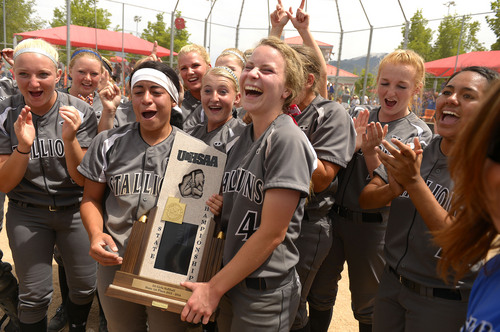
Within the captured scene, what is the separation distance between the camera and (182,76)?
3.99m

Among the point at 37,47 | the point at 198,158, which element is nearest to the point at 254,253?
the point at 198,158

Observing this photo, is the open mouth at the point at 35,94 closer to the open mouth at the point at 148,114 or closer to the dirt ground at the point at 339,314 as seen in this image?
the open mouth at the point at 148,114

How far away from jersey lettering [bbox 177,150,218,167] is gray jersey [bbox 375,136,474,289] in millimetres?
1177

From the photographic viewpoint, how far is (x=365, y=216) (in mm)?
2885

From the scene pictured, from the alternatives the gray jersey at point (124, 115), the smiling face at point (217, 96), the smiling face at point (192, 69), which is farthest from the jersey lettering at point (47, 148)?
the smiling face at point (192, 69)

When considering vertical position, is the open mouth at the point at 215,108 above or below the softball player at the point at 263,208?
above

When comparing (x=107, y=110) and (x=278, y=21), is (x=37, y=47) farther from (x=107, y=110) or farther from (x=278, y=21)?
(x=278, y=21)

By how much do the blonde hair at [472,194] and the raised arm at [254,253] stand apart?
675 mm

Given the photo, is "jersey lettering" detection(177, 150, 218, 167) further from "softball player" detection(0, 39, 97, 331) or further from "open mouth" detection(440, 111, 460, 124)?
"open mouth" detection(440, 111, 460, 124)

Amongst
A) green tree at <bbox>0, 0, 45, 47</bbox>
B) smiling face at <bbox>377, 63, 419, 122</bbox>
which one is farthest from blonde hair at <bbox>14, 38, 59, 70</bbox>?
green tree at <bbox>0, 0, 45, 47</bbox>

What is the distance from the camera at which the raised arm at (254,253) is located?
1.70 meters

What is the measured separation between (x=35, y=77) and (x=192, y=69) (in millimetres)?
1593

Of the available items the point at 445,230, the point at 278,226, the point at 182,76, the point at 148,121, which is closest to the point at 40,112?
the point at 148,121

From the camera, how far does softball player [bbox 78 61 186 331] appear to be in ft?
7.26
